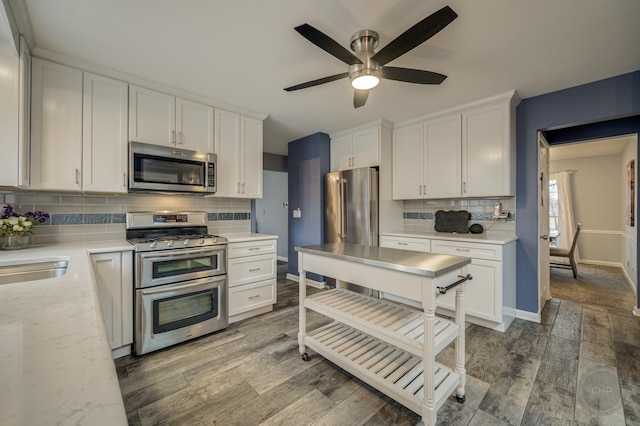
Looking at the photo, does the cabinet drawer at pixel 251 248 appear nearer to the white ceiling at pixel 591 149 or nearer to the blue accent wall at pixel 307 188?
the blue accent wall at pixel 307 188

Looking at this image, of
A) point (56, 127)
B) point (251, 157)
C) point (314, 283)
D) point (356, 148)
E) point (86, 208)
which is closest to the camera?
point (56, 127)

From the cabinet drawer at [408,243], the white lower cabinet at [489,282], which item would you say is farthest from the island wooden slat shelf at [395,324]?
the cabinet drawer at [408,243]

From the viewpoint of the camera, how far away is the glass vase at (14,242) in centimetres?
200

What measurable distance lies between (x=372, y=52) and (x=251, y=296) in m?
2.55

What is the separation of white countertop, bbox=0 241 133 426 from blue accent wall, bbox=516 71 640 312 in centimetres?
360

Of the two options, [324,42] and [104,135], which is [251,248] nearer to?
[104,135]

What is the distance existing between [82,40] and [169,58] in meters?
0.54

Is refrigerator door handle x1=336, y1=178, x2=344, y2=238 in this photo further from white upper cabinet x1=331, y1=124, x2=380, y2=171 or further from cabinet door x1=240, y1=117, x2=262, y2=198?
cabinet door x1=240, y1=117, x2=262, y2=198

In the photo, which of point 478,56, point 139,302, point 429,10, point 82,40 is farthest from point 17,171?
point 478,56

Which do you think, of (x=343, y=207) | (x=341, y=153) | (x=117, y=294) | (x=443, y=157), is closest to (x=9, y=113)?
(x=117, y=294)

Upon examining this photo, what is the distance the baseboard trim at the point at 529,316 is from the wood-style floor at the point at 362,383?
0.51ft

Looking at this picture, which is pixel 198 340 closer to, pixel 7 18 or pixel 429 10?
pixel 7 18

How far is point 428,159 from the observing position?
11.3 feet

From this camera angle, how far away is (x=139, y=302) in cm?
225
